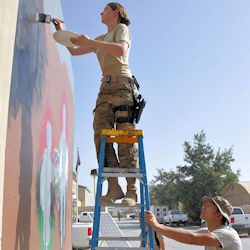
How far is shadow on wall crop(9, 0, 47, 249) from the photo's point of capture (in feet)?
9.41

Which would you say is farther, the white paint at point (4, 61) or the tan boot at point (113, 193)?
the tan boot at point (113, 193)

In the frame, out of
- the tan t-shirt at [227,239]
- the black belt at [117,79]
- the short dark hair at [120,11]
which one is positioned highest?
the short dark hair at [120,11]

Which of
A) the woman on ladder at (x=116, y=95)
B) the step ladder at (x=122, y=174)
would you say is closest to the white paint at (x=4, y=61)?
Answer: the step ladder at (x=122, y=174)

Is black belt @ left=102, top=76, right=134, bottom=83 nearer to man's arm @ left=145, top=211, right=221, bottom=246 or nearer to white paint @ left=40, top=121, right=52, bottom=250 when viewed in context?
white paint @ left=40, top=121, right=52, bottom=250

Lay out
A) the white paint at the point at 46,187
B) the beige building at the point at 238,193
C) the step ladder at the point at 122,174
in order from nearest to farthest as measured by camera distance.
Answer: the step ladder at the point at 122,174, the white paint at the point at 46,187, the beige building at the point at 238,193

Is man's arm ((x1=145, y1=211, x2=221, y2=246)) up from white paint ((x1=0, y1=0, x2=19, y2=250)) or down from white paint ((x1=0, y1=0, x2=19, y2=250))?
down

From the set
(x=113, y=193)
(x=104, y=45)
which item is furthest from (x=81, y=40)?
(x=113, y=193)

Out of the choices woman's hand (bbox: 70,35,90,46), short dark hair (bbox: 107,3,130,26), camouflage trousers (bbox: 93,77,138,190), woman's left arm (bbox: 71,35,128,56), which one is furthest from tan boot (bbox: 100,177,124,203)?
short dark hair (bbox: 107,3,130,26)

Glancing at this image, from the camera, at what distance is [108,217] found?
8.35m

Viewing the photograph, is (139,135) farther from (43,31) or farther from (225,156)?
(225,156)

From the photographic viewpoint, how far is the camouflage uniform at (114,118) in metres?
3.74

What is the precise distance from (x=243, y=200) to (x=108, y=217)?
85.5 feet

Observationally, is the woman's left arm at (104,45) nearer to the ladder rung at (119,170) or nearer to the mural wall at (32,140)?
the mural wall at (32,140)

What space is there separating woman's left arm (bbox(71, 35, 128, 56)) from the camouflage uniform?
541mm
